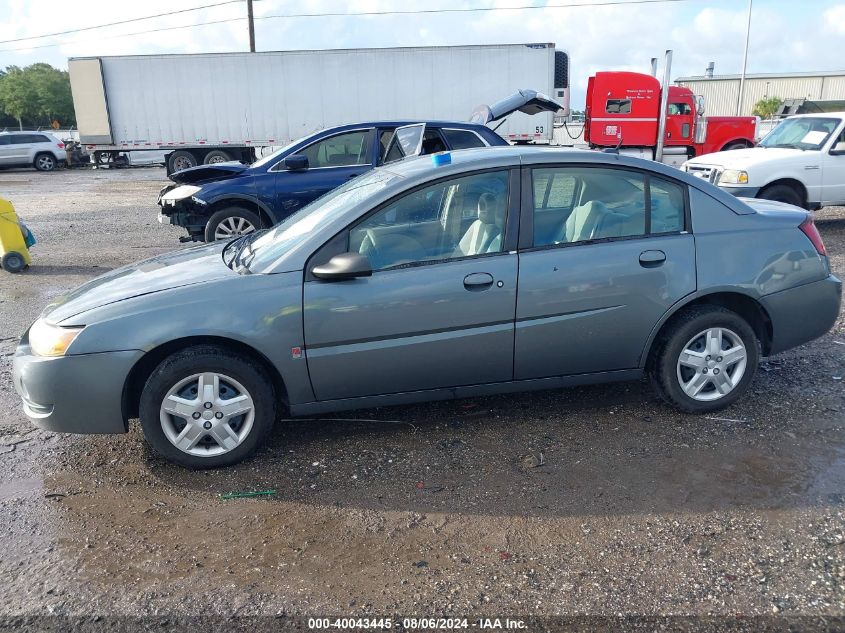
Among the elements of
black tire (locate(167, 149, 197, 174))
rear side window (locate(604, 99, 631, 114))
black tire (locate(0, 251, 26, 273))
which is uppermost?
rear side window (locate(604, 99, 631, 114))

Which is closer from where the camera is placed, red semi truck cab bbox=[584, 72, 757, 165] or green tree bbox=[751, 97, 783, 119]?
red semi truck cab bbox=[584, 72, 757, 165]

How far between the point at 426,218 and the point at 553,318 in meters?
0.91

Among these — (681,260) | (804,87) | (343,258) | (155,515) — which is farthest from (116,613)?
(804,87)

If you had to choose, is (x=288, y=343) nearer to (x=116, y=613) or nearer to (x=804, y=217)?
(x=116, y=613)

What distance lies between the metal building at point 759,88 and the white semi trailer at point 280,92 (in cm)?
4369

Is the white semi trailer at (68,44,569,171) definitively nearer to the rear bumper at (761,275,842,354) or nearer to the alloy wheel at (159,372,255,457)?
the rear bumper at (761,275,842,354)

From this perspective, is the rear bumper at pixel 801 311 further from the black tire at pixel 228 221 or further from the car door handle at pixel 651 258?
the black tire at pixel 228 221

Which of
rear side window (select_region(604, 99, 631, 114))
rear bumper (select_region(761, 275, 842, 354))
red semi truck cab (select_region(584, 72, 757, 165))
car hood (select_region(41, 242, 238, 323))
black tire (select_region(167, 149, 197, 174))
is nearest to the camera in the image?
car hood (select_region(41, 242, 238, 323))

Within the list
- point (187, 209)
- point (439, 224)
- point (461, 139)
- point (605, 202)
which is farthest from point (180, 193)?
point (605, 202)

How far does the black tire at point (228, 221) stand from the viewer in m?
8.64

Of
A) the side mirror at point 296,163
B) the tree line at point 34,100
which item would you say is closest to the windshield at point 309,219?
the side mirror at point 296,163

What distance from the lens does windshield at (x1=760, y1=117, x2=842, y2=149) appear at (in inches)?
410

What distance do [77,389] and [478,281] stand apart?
214cm

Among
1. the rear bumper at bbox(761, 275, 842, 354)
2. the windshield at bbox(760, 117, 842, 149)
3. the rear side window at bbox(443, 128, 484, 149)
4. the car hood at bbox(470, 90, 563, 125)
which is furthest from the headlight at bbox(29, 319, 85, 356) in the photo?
the windshield at bbox(760, 117, 842, 149)
